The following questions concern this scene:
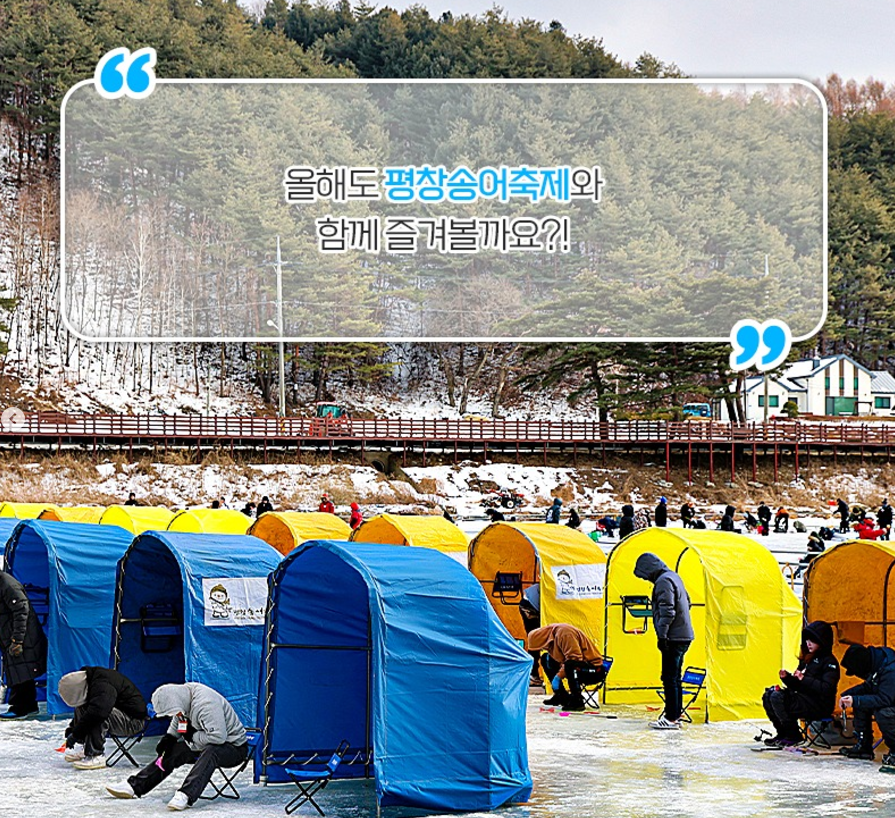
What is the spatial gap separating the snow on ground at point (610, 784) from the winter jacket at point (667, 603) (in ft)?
2.82

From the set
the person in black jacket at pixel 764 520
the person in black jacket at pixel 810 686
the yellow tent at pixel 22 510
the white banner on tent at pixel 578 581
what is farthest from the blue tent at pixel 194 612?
the person in black jacket at pixel 764 520

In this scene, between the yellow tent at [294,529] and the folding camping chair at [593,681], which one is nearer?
the folding camping chair at [593,681]

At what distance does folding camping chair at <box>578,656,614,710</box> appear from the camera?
12477 mm

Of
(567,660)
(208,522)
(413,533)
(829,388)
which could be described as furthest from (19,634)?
(829,388)

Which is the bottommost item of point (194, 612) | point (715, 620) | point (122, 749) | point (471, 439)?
point (122, 749)

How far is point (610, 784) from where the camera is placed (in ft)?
30.9

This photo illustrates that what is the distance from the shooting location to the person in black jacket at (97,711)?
9742 millimetres

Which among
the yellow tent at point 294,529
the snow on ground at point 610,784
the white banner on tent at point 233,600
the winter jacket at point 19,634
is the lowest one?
the snow on ground at point 610,784

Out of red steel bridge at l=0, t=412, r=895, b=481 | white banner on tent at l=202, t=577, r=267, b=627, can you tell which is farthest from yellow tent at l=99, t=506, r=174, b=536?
red steel bridge at l=0, t=412, r=895, b=481

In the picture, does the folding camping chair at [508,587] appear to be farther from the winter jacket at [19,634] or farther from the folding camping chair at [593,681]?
the winter jacket at [19,634]

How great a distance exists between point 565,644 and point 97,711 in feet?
14.1

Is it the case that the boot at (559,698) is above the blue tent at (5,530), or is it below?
below

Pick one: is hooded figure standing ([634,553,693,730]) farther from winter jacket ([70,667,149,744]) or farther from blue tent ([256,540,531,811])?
winter jacket ([70,667,149,744])

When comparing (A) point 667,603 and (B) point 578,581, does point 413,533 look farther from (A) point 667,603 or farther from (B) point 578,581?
(A) point 667,603
